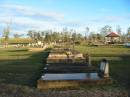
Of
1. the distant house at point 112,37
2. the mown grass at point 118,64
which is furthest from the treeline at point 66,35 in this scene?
the mown grass at point 118,64

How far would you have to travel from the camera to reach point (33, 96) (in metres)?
7.43

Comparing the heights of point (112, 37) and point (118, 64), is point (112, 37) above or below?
above

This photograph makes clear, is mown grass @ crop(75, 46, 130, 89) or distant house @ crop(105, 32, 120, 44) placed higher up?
distant house @ crop(105, 32, 120, 44)

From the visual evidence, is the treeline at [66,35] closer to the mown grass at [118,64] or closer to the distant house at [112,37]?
the distant house at [112,37]

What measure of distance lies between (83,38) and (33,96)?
276 feet

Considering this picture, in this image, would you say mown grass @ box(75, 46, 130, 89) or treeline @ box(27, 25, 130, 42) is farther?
treeline @ box(27, 25, 130, 42)

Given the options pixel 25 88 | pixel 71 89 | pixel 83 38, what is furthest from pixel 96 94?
pixel 83 38

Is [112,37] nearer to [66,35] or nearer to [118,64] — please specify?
[66,35]

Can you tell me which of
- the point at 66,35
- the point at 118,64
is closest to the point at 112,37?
the point at 66,35

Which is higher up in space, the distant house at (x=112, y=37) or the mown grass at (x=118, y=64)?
the distant house at (x=112, y=37)

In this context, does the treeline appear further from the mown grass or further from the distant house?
the mown grass

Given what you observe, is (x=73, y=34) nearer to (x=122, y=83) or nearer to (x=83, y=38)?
(x=83, y=38)

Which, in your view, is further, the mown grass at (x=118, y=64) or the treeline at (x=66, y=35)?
the treeline at (x=66, y=35)

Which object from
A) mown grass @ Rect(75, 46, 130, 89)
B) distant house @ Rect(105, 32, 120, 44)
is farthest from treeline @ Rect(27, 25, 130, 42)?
mown grass @ Rect(75, 46, 130, 89)
